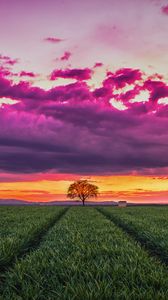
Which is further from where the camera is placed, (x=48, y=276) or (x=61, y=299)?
(x=48, y=276)

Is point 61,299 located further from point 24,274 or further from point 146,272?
point 146,272

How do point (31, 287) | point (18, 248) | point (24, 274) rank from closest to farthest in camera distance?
point (31, 287)
point (24, 274)
point (18, 248)

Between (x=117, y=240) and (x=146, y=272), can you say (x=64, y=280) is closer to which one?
(x=146, y=272)

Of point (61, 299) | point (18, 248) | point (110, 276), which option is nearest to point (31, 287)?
point (61, 299)

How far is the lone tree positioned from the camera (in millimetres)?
114438

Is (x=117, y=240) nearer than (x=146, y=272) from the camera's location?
No

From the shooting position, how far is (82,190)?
A: 115m

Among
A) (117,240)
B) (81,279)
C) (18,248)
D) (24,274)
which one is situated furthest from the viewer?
(117,240)

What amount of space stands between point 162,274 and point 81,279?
1.79m

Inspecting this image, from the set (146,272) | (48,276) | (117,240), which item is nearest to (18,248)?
(117,240)

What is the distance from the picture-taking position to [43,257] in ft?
33.8

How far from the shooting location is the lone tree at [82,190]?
11444 centimetres

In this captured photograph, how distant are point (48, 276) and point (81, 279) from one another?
0.83 metres

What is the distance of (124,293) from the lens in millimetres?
6625
